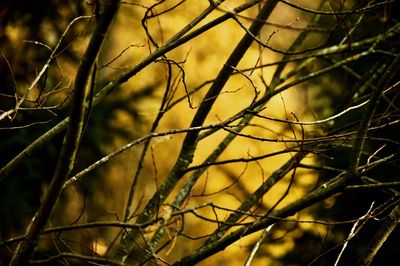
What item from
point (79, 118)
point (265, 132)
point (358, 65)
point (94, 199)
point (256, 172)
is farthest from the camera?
point (256, 172)

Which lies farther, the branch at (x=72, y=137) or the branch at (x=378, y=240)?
the branch at (x=378, y=240)

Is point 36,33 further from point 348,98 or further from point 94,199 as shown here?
point 348,98

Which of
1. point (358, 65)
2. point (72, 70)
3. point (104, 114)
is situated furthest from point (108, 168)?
point (358, 65)

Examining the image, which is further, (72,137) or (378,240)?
(378,240)

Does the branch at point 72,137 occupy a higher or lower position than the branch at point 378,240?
higher

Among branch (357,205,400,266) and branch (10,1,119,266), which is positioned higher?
branch (10,1,119,266)

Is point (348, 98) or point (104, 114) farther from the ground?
point (104, 114)

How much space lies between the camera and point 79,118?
207 cm

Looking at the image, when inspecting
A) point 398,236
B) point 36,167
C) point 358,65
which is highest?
point 36,167

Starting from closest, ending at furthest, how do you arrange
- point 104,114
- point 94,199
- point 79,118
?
1. point 79,118
2. point 104,114
3. point 94,199

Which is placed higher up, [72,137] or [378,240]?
[72,137]

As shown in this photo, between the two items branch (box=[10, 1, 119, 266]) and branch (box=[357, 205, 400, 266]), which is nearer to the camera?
branch (box=[10, 1, 119, 266])

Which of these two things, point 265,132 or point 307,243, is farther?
point 265,132

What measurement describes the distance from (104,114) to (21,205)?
63.1 inches
